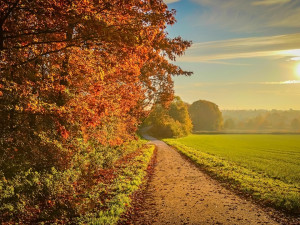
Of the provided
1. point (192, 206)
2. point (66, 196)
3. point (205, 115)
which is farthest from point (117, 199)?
point (205, 115)

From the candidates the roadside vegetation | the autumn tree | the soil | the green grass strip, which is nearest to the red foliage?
the autumn tree

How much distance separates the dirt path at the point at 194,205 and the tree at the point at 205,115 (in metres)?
117

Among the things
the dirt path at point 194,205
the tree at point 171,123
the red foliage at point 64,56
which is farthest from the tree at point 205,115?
Answer: the red foliage at point 64,56

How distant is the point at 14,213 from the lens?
739 centimetres

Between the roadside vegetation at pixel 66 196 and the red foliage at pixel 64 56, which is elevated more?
the red foliage at pixel 64 56

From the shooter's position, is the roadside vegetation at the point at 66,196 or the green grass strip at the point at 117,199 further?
the roadside vegetation at the point at 66,196

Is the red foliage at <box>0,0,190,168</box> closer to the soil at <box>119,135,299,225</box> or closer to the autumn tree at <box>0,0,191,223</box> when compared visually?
the autumn tree at <box>0,0,191,223</box>

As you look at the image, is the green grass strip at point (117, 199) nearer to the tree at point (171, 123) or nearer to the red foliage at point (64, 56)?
the red foliage at point (64, 56)

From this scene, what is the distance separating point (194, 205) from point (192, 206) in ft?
0.49

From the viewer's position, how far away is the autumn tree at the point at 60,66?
6.34 metres

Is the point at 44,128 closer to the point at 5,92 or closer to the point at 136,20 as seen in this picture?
the point at 5,92

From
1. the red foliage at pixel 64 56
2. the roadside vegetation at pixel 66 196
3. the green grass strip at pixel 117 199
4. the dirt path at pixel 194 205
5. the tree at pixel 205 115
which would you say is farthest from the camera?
the tree at pixel 205 115

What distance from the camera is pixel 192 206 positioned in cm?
870

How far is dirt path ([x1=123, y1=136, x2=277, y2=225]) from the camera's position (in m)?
7.43
